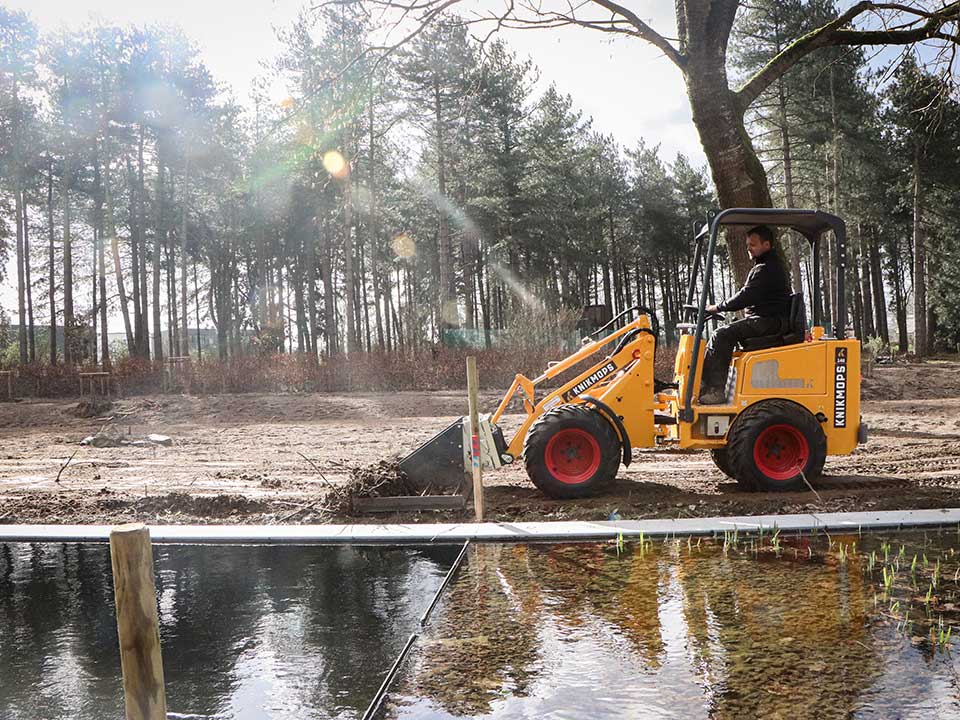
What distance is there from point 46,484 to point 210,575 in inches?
207

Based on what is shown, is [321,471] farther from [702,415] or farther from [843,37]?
[843,37]

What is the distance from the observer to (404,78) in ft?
99.0

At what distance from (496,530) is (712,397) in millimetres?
2643

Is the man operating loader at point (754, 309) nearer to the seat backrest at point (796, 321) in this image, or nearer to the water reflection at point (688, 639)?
the seat backrest at point (796, 321)

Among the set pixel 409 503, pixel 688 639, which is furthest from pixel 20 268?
pixel 688 639

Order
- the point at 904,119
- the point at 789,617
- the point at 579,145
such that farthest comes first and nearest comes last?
the point at 579,145 → the point at 904,119 → the point at 789,617

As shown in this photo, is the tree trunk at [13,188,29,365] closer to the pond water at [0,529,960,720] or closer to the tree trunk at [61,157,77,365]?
the tree trunk at [61,157,77,365]

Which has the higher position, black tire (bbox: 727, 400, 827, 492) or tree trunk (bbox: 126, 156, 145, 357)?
tree trunk (bbox: 126, 156, 145, 357)

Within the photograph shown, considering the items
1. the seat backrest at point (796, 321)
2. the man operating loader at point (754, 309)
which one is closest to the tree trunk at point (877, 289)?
the seat backrest at point (796, 321)

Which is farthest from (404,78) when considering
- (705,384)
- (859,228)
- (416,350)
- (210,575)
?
(210,575)

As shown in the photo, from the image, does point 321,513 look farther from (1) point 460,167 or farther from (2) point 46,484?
(1) point 460,167

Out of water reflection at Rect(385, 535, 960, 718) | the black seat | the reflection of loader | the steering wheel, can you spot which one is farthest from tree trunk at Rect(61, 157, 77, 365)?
water reflection at Rect(385, 535, 960, 718)

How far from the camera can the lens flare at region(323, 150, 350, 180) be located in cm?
2814

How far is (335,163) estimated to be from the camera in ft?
94.4
